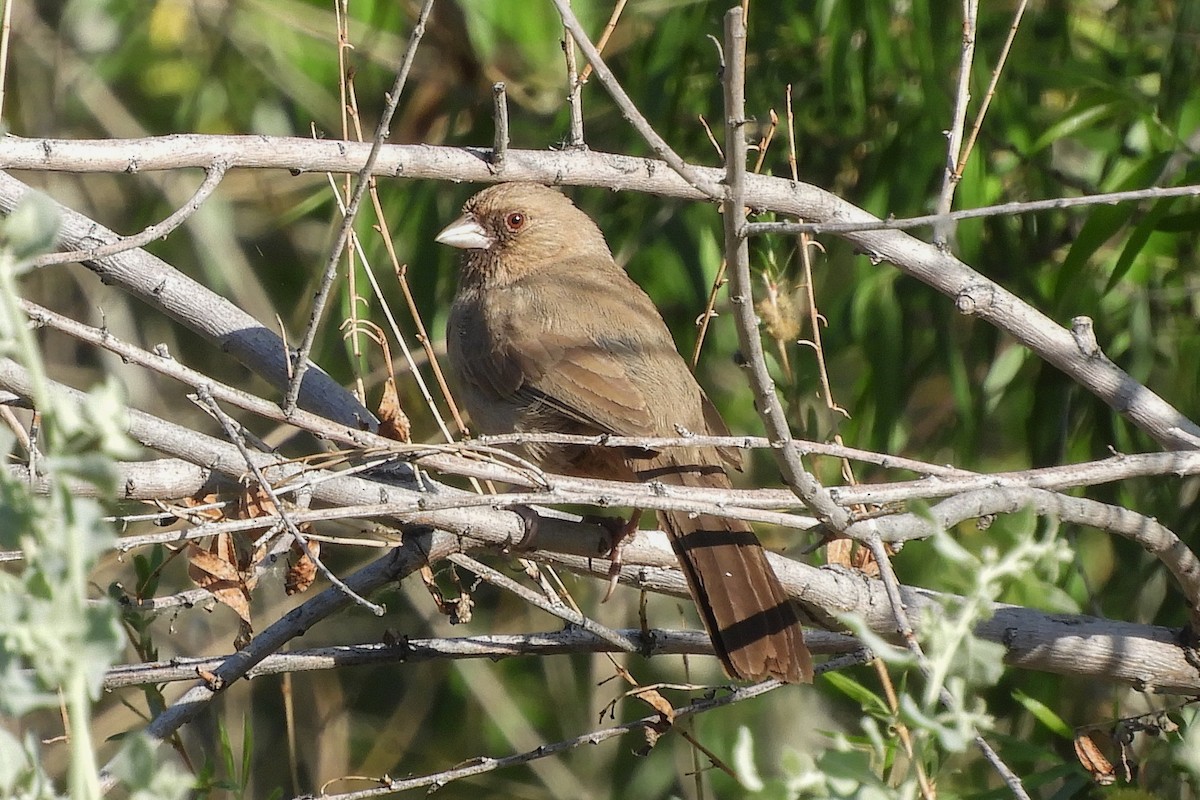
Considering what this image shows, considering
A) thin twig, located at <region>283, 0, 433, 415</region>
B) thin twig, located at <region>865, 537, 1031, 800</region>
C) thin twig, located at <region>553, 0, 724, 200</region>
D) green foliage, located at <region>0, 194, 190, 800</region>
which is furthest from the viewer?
thin twig, located at <region>283, 0, 433, 415</region>

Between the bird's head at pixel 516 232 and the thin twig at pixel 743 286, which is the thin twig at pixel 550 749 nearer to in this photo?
the thin twig at pixel 743 286

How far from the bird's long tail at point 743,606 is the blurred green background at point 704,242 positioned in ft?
1.89

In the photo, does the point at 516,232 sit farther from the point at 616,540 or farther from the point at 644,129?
the point at 644,129

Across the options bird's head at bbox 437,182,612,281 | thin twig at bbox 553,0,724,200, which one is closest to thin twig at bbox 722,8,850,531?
thin twig at bbox 553,0,724,200

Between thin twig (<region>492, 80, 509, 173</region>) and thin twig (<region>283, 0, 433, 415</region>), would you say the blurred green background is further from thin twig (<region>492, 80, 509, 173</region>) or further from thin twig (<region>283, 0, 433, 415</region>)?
thin twig (<region>283, 0, 433, 415</region>)

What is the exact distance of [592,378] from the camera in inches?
166

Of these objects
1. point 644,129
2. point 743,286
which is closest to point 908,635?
point 743,286

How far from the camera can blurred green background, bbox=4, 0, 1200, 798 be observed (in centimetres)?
454

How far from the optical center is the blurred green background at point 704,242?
4543 millimetres

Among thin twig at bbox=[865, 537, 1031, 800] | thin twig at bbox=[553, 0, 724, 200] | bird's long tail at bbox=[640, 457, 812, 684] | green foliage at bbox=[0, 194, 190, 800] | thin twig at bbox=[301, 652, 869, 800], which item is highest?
thin twig at bbox=[553, 0, 724, 200]

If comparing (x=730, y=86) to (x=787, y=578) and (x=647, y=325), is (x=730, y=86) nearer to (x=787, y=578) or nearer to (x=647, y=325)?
(x=787, y=578)

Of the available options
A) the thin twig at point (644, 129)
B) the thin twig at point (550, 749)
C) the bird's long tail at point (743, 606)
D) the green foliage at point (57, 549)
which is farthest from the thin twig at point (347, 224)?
the green foliage at point (57, 549)

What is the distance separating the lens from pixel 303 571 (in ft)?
10.4

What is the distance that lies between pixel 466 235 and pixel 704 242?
2.79 feet
